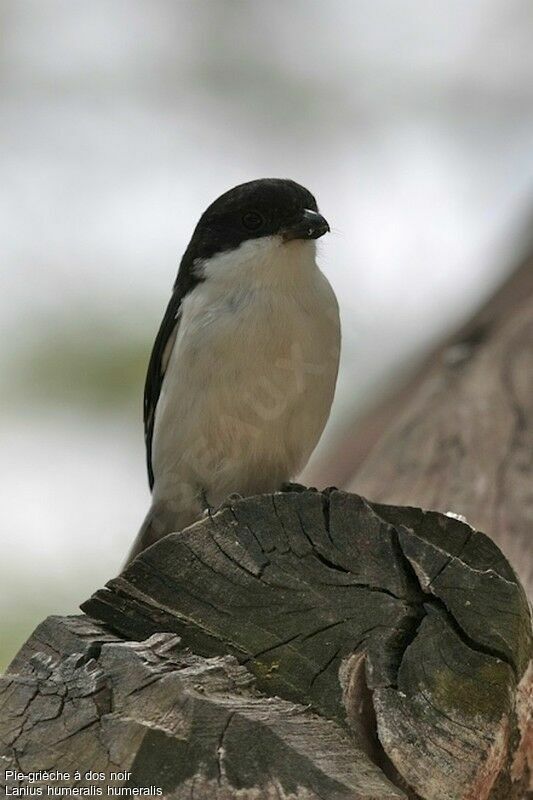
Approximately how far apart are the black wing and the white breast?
Result: 0.13 meters

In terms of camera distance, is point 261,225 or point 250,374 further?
point 261,225

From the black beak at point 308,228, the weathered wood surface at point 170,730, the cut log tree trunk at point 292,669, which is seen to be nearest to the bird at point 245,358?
the black beak at point 308,228

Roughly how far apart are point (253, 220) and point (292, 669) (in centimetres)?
248

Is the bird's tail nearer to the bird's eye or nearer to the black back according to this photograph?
the black back

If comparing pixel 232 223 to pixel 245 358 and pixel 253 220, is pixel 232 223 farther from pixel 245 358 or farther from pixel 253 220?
pixel 245 358

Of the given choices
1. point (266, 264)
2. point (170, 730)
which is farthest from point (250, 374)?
point (170, 730)

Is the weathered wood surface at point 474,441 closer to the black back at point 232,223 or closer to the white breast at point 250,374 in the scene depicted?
the white breast at point 250,374

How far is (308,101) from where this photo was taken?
8594 millimetres

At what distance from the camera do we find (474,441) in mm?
5031

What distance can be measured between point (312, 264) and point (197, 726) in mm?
2639

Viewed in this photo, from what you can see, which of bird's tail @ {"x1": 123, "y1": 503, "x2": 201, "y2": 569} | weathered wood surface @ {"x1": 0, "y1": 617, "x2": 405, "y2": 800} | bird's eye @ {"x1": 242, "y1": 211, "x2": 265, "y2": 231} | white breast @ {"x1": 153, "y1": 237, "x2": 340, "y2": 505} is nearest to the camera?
weathered wood surface @ {"x1": 0, "y1": 617, "x2": 405, "y2": 800}

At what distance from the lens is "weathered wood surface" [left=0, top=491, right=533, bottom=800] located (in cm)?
222

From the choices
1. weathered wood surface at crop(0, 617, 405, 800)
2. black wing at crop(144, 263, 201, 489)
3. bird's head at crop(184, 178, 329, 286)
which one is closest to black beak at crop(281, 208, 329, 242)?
bird's head at crop(184, 178, 329, 286)

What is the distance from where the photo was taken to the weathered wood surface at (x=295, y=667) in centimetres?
222
